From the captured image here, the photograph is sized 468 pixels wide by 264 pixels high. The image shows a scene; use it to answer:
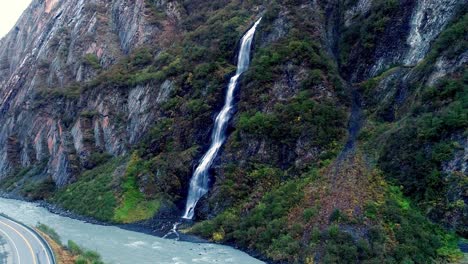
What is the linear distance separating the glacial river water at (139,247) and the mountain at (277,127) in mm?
1924

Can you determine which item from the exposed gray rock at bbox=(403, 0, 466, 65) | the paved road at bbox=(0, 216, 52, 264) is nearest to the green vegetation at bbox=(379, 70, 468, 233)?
the exposed gray rock at bbox=(403, 0, 466, 65)

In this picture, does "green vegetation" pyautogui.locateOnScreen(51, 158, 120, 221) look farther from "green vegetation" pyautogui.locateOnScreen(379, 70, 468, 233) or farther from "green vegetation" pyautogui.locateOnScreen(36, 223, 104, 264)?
"green vegetation" pyautogui.locateOnScreen(379, 70, 468, 233)

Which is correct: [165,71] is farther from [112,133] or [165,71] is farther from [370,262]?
[370,262]

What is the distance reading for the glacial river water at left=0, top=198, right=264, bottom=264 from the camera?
27.2 m

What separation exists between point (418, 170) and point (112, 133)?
37404 mm

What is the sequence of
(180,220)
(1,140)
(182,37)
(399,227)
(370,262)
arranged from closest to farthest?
(370,262), (399,227), (180,220), (182,37), (1,140)

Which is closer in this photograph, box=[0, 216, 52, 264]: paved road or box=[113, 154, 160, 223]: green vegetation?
box=[0, 216, 52, 264]: paved road

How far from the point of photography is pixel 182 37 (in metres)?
60.8

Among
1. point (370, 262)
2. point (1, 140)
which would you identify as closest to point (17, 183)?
point (1, 140)

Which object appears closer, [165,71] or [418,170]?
[418,170]

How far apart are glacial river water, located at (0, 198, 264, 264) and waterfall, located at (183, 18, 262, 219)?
20.2 ft

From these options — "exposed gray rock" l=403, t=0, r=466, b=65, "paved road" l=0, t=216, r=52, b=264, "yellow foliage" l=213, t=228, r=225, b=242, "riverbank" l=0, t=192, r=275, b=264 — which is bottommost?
"paved road" l=0, t=216, r=52, b=264

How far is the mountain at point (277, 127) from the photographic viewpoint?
2648 cm

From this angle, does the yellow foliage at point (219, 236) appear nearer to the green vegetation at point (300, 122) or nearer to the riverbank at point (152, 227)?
the riverbank at point (152, 227)
